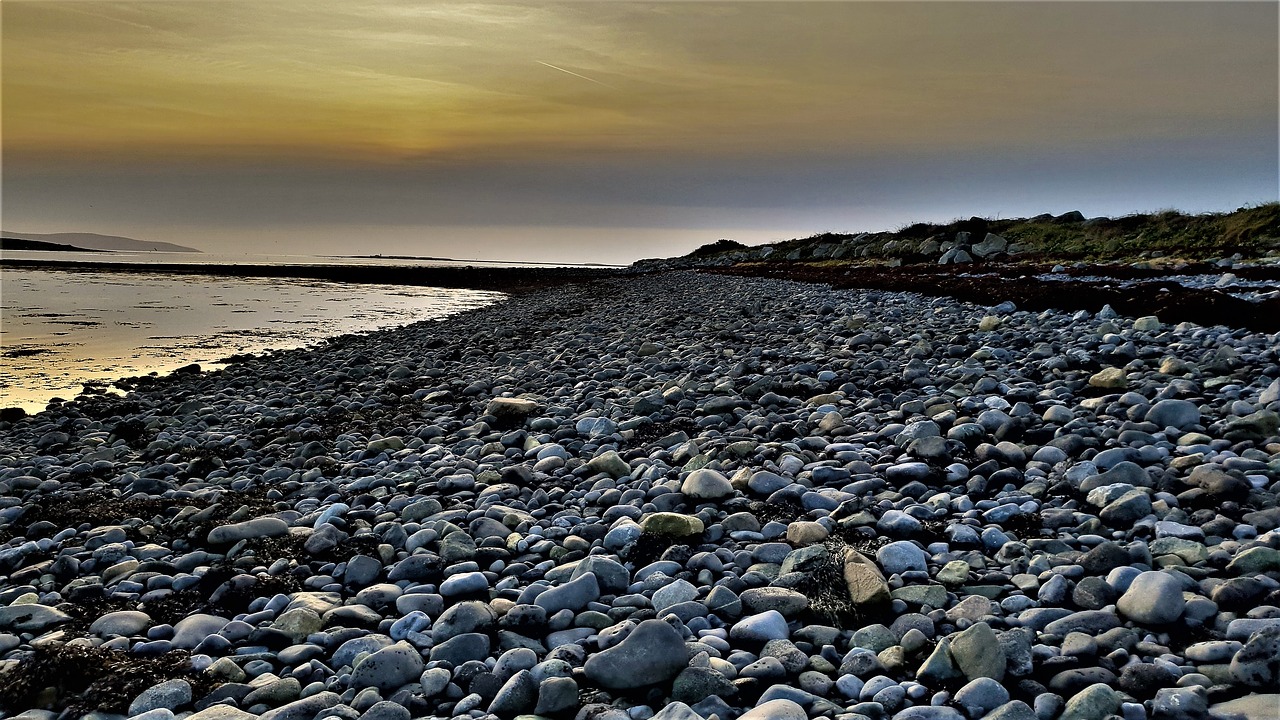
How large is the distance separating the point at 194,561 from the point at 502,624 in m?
1.96

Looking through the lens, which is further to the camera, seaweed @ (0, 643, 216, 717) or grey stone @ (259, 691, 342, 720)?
seaweed @ (0, 643, 216, 717)

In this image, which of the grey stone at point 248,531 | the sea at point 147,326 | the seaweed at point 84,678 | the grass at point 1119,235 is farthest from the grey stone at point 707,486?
the grass at point 1119,235

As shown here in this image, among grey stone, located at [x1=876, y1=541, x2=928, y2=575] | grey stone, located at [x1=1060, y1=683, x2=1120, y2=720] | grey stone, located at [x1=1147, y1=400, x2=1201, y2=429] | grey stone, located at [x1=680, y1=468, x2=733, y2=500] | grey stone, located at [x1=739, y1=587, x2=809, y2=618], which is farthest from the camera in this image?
grey stone, located at [x1=1147, y1=400, x2=1201, y2=429]

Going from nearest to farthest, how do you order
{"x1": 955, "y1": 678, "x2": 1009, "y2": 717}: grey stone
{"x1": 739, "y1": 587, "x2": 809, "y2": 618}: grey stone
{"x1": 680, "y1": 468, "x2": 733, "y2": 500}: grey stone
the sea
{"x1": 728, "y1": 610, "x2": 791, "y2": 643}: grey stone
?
{"x1": 955, "y1": 678, "x2": 1009, "y2": 717}: grey stone, {"x1": 728, "y1": 610, "x2": 791, "y2": 643}: grey stone, {"x1": 739, "y1": 587, "x2": 809, "y2": 618}: grey stone, {"x1": 680, "y1": 468, "x2": 733, "y2": 500}: grey stone, the sea

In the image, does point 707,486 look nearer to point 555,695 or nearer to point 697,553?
point 697,553

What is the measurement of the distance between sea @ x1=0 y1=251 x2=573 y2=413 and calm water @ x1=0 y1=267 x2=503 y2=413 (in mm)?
21

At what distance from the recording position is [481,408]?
24.9 ft

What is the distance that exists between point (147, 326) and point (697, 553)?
75.5 feet

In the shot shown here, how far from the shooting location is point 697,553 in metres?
3.67

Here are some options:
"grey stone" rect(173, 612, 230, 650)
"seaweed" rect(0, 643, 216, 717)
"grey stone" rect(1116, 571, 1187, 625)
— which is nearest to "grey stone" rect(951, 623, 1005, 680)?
"grey stone" rect(1116, 571, 1187, 625)

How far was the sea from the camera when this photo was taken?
44.1ft

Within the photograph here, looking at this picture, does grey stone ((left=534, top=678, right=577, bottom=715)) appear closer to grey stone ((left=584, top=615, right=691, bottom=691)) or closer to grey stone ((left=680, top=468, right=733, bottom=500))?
grey stone ((left=584, top=615, right=691, bottom=691))

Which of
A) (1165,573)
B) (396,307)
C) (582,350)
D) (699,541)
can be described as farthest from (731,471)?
(396,307)

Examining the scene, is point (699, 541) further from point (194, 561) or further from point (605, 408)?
point (605, 408)
